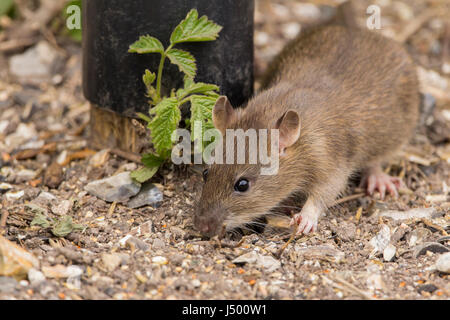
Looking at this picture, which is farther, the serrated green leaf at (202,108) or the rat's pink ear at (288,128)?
the serrated green leaf at (202,108)

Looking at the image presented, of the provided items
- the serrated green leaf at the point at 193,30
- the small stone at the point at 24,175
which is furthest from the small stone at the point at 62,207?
the serrated green leaf at the point at 193,30

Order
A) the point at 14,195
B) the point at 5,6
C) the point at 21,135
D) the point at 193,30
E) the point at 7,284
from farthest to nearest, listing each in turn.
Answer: the point at 5,6 < the point at 21,135 < the point at 14,195 < the point at 193,30 < the point at 7,284

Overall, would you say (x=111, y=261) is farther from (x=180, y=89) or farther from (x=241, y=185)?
(x=180, y=89)

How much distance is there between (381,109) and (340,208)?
3.33 feet

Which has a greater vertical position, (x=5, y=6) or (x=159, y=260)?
(x=5, y=6)

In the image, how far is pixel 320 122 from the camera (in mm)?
5359

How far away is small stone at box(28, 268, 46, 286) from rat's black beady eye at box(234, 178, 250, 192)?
1619mm

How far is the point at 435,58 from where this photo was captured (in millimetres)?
8664

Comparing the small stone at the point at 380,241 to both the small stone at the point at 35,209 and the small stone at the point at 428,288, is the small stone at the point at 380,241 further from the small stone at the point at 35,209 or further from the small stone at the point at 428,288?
the small stone at the point at 35,209

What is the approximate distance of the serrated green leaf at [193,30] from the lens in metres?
4.89

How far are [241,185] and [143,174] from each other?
36.8 inches

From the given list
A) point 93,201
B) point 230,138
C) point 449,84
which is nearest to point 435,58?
point 449,84

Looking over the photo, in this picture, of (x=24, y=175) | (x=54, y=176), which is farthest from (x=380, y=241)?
(x=24, y=175)
